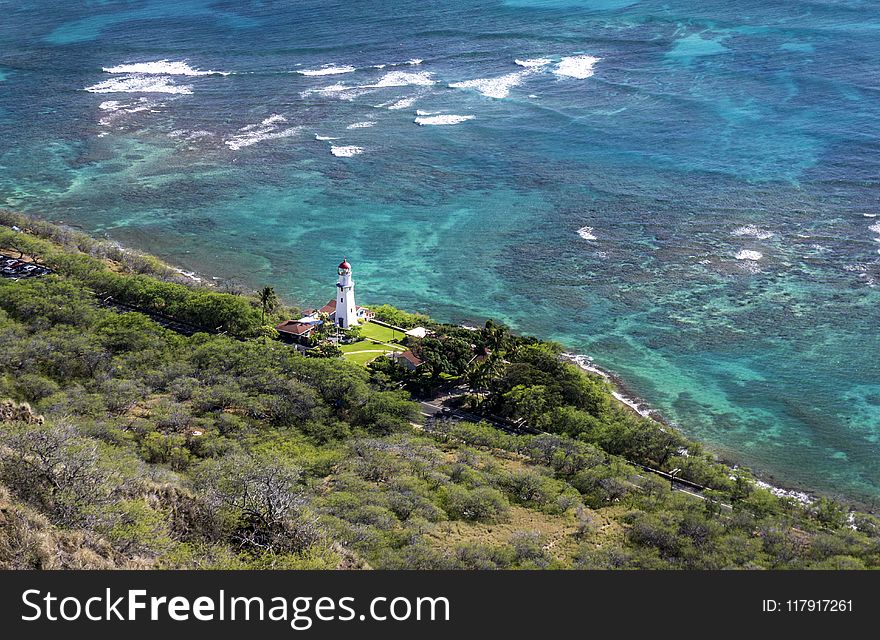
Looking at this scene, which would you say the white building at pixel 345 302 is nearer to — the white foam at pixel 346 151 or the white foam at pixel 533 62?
the white foam at pixel 346 151

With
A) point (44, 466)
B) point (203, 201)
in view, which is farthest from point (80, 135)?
point (44, 466)

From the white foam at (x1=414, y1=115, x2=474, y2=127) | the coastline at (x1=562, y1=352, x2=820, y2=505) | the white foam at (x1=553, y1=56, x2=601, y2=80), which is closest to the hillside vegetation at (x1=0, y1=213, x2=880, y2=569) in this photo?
the coastline at (x1=562, y1=352, x2=820, y2=505)

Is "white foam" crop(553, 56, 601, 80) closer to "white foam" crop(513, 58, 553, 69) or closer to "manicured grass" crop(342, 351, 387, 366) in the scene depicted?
"white foam" crop(513, 58, 553, 69)

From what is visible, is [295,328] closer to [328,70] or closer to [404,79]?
[404,79]

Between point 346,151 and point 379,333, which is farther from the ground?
point 346,151

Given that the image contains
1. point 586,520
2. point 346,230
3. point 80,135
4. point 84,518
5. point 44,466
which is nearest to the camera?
point 84,518

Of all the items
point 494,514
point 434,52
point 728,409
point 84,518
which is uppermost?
point 434,52

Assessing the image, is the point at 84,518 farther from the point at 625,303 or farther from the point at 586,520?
the point at 625,303

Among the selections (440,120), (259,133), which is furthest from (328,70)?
(440,120)
